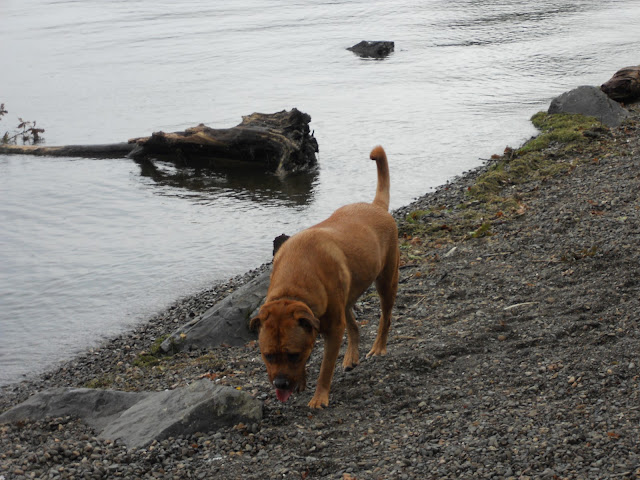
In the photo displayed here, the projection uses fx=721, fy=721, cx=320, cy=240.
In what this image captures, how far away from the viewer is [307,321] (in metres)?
5.61

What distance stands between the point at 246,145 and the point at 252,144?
0.20 metres

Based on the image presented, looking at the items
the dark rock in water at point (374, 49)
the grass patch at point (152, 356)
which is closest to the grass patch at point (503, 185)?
the grass patch at point (152, 356)

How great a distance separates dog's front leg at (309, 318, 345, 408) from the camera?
6.38 metres

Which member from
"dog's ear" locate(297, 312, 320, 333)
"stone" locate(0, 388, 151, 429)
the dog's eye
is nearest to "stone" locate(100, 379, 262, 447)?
"stone" locate(0, 388, 151, 429)

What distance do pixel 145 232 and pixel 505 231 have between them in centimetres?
835

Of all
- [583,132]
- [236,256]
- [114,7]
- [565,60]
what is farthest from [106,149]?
[114,7]

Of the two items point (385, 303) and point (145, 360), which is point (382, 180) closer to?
point (385, 303)

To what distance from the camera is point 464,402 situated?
19.7 ft

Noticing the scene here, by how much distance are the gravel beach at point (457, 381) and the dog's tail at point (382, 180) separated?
147 cm

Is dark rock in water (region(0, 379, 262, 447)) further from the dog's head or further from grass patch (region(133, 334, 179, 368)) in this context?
grass patch (region(133, 334, 179, 368))

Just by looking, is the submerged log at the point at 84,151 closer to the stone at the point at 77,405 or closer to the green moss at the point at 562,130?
the green moss at the point at 562,130

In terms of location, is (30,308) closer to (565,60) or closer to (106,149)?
(106,149)

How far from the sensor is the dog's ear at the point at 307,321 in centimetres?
555

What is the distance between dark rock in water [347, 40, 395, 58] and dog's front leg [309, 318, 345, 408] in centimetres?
3440
